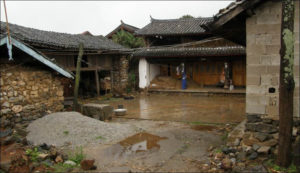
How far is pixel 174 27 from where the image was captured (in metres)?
21.4

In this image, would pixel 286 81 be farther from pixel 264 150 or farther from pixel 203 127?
pixel 203 127

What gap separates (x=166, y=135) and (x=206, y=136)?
139 cm

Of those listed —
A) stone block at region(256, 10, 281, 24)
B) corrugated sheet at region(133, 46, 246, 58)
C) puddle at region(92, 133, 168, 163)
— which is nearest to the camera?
stone block at region(256, 10, 281, 24)

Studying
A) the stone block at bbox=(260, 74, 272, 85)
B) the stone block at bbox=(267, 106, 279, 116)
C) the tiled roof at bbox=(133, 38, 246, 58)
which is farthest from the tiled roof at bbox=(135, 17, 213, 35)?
the stone block at bbox=(267, 106, 279, 116)

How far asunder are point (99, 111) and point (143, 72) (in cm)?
1116

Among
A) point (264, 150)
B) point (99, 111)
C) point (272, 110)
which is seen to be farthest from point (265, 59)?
point (99, 111)

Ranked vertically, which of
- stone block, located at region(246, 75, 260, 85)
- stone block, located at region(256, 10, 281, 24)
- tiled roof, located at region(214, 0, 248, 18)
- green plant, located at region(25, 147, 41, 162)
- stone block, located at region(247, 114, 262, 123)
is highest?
tiled roof, located at region(214, 0, 248, 18)

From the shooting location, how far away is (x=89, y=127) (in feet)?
27.3

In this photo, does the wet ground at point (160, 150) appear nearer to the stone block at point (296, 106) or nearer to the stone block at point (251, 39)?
the stone block at point (296, 106)

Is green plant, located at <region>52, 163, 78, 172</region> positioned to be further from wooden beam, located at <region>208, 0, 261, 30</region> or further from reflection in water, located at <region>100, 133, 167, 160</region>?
wooden beam, located at <region>208, 0, 261, 30</region>

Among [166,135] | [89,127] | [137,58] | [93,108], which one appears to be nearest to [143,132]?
[166,135]

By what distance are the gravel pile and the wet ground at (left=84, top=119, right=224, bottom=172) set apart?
1.38ft

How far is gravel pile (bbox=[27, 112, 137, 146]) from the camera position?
755 cm

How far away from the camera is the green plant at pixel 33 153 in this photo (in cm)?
598
